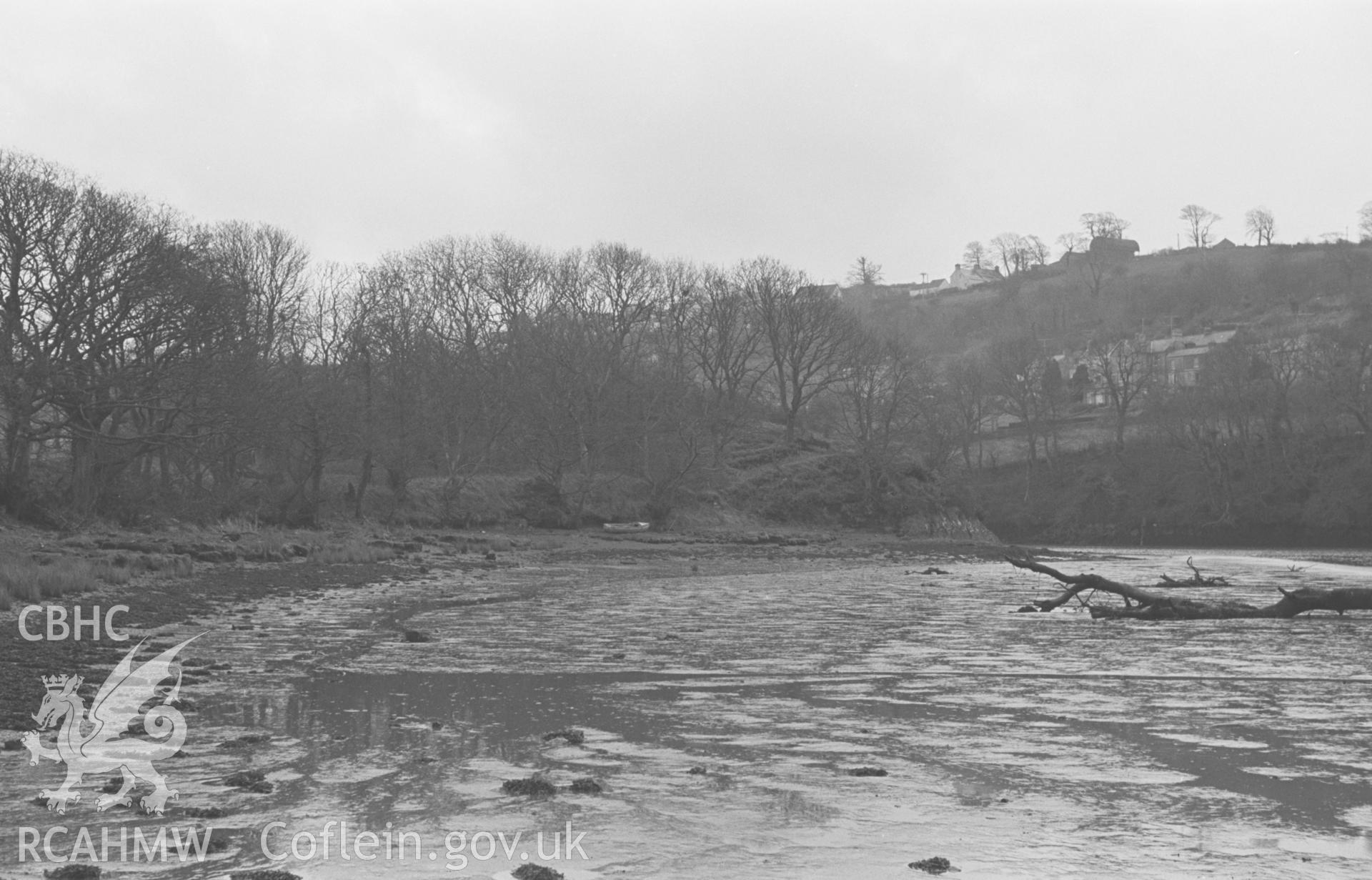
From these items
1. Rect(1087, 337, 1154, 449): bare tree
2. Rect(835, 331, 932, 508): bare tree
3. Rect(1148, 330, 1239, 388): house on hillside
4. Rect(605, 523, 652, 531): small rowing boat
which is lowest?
Rect(605, 523, 652, 531): small rowing boat

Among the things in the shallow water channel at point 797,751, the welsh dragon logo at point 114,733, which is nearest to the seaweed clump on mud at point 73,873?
the shallow water channel at point 797,751

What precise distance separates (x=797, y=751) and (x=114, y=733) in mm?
5003

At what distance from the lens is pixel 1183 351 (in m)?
157

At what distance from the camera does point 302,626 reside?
17.1 m

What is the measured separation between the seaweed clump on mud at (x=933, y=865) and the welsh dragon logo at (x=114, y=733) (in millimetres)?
4132

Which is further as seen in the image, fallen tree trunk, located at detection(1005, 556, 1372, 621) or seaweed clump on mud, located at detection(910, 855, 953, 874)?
fallen tree trunk, located at detection(1005, 556, 1372, 621)

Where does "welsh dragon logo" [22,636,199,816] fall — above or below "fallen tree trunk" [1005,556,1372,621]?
above

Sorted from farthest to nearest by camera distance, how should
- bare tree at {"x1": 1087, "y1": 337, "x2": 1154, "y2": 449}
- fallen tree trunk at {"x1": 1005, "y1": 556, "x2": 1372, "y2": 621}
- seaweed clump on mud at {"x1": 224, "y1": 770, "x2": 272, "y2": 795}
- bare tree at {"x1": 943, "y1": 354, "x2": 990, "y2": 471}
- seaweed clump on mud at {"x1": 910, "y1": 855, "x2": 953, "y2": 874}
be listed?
bare tree at {"x1": 1087, "y1": 337, "x2": 1154, "y2": 449} < bare tree at {"x1": 943, "y1": 354, "x2": 990, "y2": 471} < fallen tree trunk at {"x1": 1005, "y1": 556, "x2": 1372, "y2": 621} < seaweed clump on mud at {"x1": 224, "y1": 770, "x2": 272, "y2": 795} < seaweed clump on mud at {"x1": 910, "y1": 855, "x2": 953, "y2": 874}

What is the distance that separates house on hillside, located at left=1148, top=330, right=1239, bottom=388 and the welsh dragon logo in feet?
421

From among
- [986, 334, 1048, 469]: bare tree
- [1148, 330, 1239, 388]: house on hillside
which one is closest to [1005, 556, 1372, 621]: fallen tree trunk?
[986, 334, 1048, 469]: bare tree

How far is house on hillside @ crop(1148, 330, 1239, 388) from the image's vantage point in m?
135

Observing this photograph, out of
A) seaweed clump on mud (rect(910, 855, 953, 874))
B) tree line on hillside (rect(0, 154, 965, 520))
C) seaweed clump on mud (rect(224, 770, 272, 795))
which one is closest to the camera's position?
seaweed clump on mud (rect(910, 855, 953, 874))

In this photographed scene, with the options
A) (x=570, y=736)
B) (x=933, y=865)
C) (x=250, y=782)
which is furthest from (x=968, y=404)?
(x=933, y=865)

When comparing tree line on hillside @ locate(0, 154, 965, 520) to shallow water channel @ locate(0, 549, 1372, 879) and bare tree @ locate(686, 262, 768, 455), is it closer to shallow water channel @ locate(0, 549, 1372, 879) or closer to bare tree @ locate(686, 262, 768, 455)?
bare tree @ locate(686, 262, 768, 455)
